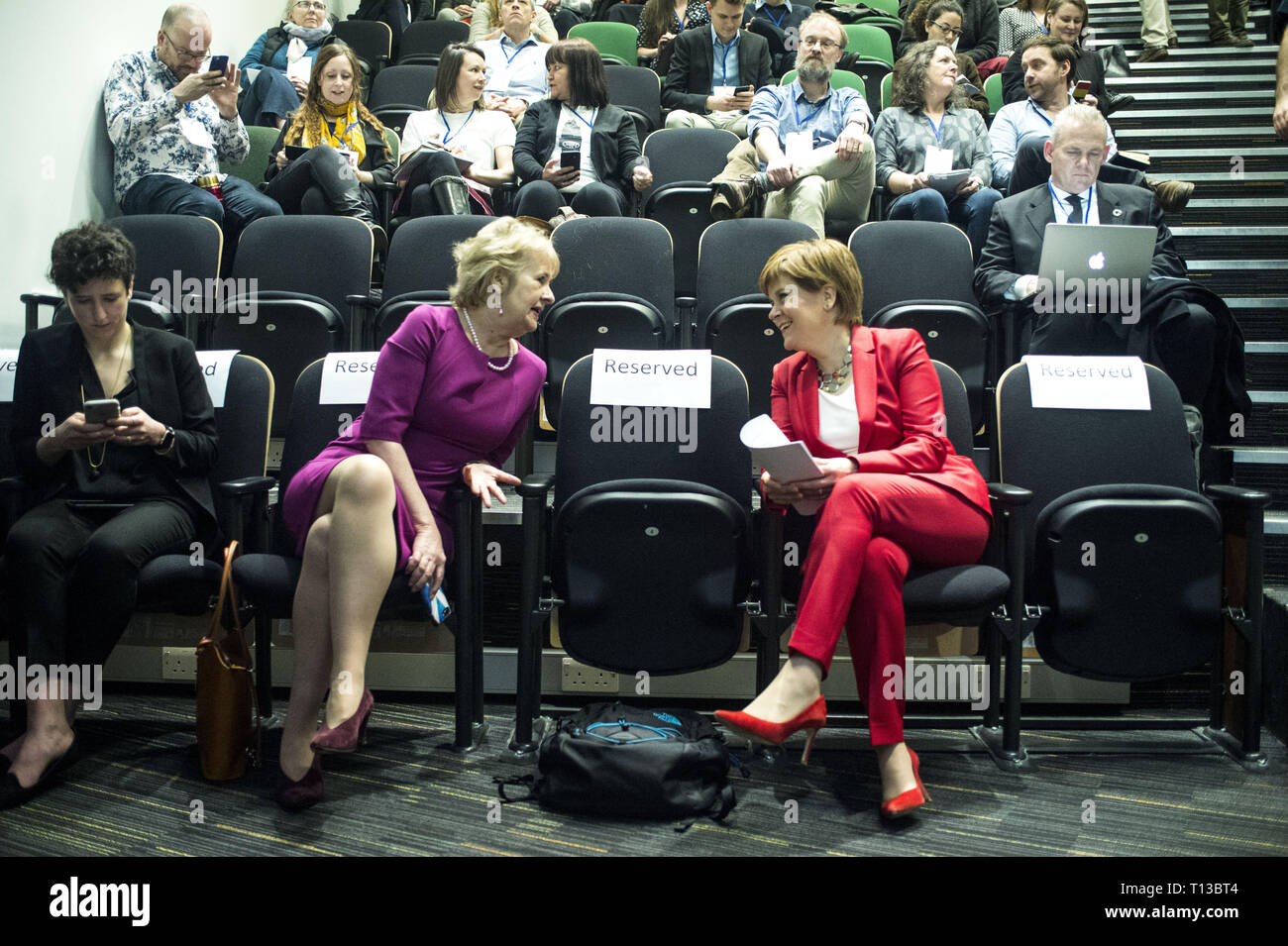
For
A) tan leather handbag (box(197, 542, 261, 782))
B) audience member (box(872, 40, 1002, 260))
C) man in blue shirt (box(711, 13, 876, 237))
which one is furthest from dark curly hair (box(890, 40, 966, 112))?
tan leather handbag (box(197, 542, 261, 782))

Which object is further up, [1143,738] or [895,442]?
[895,442]

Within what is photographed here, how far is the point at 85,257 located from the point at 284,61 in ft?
11.5

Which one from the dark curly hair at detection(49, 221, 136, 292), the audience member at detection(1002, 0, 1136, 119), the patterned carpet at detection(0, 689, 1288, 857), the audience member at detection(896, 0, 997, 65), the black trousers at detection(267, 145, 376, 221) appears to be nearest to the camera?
the patterned carpet at detection(0, 689, 1288, 857)

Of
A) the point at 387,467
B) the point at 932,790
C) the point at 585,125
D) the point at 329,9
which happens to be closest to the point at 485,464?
the point at 387,467

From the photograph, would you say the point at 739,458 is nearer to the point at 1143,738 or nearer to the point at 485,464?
the point at 485,464

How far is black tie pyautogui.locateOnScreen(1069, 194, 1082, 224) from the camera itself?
9.92ft

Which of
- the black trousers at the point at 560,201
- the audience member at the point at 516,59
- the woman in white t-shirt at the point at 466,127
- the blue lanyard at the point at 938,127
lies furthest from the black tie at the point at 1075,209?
the audience member at the point at 516,59

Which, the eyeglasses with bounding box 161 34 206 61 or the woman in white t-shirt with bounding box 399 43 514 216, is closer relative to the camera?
the eyeglasses with bounding box 161 34 206 61

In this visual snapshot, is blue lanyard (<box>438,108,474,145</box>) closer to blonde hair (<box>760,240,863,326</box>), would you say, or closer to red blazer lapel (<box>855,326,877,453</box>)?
blonde hair (<box>760,240,863,326</box>)

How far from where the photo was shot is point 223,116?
12.7 ft

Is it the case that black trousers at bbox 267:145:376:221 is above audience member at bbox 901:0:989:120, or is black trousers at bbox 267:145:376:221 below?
below

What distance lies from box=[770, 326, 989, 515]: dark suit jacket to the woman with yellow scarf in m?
2.07

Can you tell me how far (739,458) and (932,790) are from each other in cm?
79

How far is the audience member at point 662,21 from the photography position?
18.5 ft
